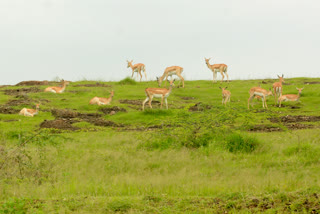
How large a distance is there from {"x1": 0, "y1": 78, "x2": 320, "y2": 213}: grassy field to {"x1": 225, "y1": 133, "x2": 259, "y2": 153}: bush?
28 mm

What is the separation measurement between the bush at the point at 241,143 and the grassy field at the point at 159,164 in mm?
28

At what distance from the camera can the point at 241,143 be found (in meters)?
12.0

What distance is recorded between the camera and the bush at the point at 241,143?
38.4 feet

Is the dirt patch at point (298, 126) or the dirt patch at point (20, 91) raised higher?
the dirt patch at point (20, 91)

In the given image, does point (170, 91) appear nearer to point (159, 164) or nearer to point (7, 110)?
point (7, 110)

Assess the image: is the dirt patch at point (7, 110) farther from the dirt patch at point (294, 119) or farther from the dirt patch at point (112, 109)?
the dirt patch at point (294, 119)

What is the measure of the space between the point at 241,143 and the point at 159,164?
2.76m

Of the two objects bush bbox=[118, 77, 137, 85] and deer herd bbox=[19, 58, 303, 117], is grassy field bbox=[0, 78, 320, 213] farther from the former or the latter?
bush bbox=[118, 77, 137, 85]

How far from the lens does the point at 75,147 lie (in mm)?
12781

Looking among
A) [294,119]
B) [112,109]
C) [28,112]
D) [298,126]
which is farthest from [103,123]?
[294,119]

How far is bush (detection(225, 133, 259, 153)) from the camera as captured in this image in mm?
11711

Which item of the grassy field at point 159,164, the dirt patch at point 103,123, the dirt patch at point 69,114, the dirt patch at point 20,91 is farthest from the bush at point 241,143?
the dirt patch at point 20,91

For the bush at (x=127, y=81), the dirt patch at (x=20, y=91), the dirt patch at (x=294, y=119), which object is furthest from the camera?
the bush at (x=127, y=81)

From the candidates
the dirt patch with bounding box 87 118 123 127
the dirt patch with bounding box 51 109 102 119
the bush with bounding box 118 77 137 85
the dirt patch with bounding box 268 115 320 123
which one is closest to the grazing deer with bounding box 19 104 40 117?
the dirt patch with bounding box 51 109 102 119
